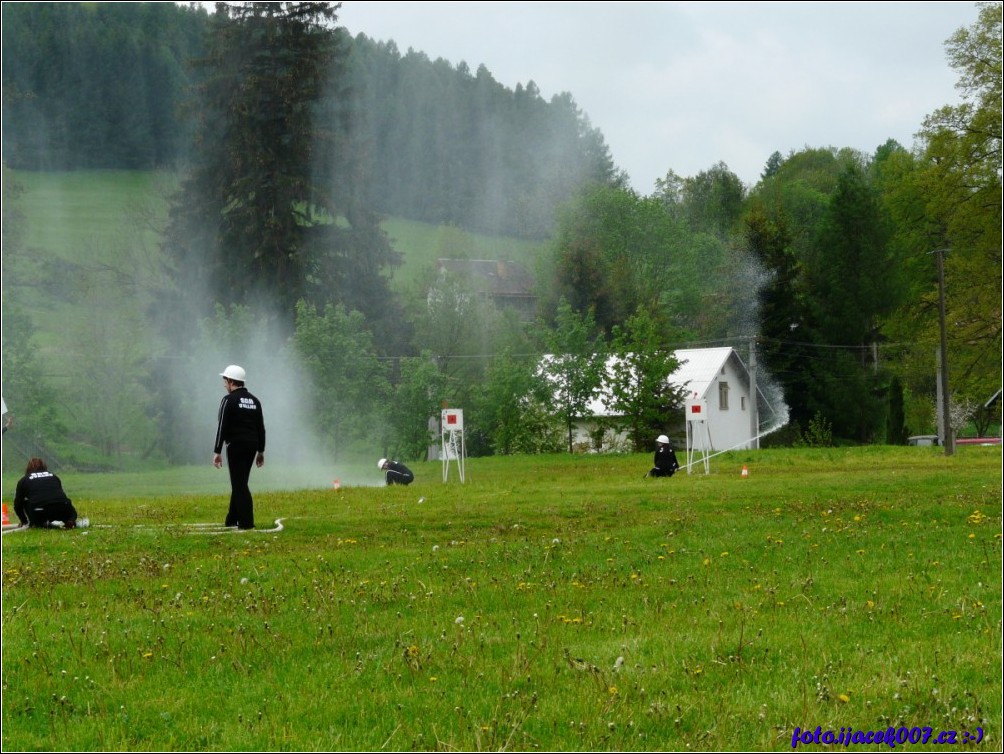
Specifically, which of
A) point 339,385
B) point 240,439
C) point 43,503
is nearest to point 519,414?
point 339,385

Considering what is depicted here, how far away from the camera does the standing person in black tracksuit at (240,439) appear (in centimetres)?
1683

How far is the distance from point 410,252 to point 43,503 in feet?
186

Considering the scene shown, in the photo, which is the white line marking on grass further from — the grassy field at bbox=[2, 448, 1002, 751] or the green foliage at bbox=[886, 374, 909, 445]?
the green foliage at bbox=[886, 374, 909, 445]

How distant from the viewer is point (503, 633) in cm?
916

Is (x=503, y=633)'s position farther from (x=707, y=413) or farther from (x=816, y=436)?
(x=707, y=413)

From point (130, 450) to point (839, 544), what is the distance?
5268 cm

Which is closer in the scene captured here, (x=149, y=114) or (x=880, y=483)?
(x=880, y=483)

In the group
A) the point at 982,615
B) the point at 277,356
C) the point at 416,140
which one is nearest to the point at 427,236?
the point at 416,140

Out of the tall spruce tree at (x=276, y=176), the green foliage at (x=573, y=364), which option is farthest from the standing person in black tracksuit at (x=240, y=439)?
the tall spruce tree at (x=276, y=176)

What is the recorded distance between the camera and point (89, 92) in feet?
251

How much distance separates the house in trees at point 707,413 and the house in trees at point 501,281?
9578 millimetres

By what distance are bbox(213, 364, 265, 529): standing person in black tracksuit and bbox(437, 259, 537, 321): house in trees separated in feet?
123

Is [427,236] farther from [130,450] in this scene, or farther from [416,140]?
[130,450]

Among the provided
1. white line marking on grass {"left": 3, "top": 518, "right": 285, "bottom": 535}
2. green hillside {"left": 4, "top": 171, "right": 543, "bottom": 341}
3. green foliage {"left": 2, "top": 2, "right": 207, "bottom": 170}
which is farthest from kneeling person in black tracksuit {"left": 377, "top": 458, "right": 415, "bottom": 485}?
green foliage {"left": 2, "top": 2, "right": 207, "bottom": 170}
